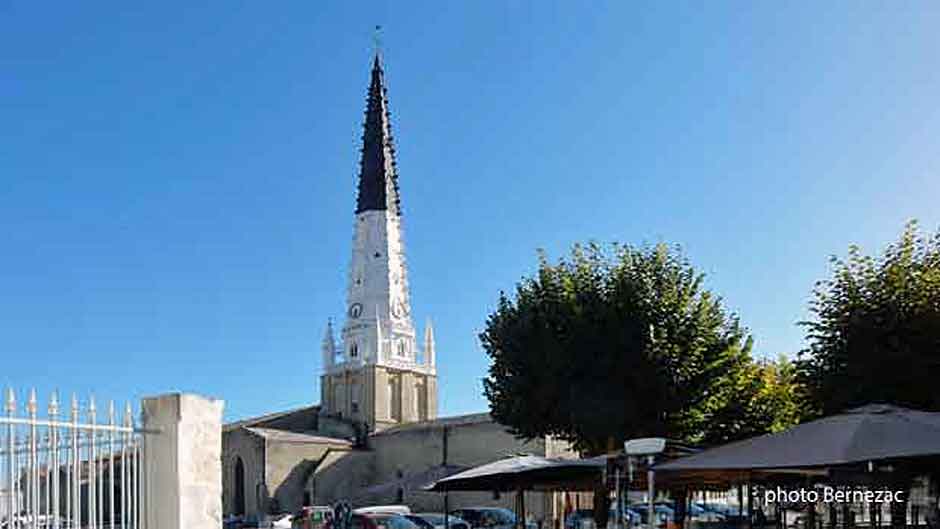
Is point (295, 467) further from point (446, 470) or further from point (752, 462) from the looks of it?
point (752, 462)

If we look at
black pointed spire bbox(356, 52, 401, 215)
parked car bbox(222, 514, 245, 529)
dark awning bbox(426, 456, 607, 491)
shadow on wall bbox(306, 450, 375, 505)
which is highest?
black pointed spire bbox(356, 52, 401, 215)

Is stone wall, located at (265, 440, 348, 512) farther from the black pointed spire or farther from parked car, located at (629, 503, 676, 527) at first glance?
parked car, located at (629, 503, 676, 527)

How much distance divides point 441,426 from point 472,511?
819 inches

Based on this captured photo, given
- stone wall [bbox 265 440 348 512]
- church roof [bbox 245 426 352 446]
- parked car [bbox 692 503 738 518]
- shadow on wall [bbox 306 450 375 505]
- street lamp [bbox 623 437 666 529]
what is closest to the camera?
street lamp [bbox 623 437 666 529]

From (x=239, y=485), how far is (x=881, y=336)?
41.8 m

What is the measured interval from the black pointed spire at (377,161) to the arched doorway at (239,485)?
16986 mm

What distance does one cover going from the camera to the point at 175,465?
315 inches

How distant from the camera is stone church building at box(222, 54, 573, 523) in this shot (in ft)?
164

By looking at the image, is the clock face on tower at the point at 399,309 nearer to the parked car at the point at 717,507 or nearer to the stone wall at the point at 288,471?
the stone wall at the point at 288,471

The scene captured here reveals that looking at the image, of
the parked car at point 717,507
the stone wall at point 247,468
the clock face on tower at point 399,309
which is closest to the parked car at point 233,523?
the stone wall at point 247,468

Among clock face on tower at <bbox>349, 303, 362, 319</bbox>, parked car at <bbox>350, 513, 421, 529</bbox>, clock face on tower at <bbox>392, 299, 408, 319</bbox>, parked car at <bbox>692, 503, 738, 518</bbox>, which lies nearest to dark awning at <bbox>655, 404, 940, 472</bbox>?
parked car at <bbox>350, 513, 421, 529</bbox>

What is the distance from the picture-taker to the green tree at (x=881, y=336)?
55.5 ft

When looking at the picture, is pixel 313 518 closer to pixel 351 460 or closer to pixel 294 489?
pixel 294 489

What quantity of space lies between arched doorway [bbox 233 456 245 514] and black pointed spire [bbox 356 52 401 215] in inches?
669
